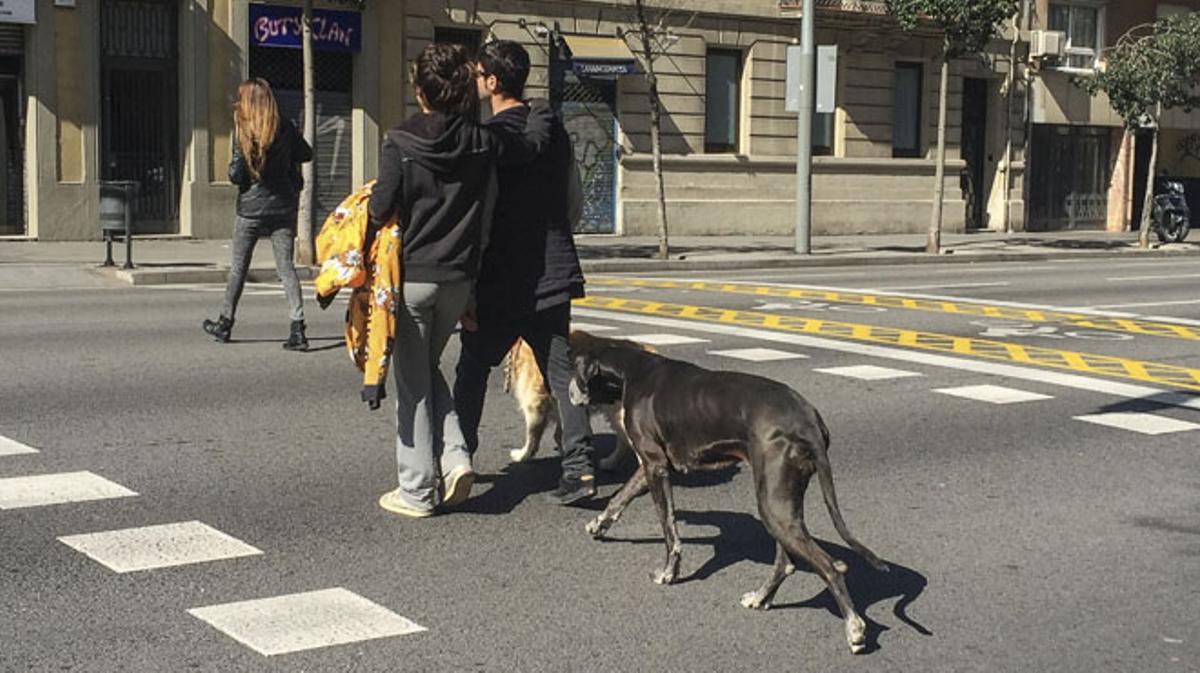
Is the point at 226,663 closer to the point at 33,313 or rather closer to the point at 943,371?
the point at 943,371

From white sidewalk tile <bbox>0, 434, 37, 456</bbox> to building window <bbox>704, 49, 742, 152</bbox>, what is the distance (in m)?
23.5

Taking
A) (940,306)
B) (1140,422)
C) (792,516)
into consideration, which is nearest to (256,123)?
(1140,422)

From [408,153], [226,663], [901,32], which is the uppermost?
[901,32]

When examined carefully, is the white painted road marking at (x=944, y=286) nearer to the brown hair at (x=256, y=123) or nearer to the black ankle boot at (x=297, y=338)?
the black ankle boot at (x=297, y=338)

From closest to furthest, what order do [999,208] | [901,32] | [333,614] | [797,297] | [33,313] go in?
[333,614] → [33,313] → [797,297] → [901,32] → [999,208]

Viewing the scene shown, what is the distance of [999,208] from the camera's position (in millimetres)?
35875

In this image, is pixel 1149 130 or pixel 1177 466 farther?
pixel 1149 130

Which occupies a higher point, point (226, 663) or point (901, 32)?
point (901, 32)

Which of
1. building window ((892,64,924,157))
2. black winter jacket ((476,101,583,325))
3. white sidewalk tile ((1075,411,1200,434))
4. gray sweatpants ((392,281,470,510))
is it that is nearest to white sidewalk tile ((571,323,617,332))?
white sidewalk tile ((1075,411,1200,434))

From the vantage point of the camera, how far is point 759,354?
475 inches

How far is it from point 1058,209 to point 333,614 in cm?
3462

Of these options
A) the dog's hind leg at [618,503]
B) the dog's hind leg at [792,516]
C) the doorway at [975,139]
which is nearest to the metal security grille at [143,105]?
the doorway at [975,139]

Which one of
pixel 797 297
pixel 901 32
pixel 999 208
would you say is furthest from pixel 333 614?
pixel 999 208

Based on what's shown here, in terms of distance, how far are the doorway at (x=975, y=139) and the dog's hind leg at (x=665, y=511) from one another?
3090cm
